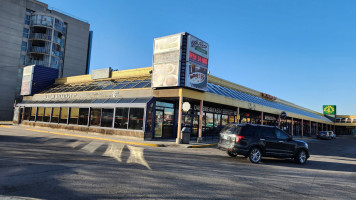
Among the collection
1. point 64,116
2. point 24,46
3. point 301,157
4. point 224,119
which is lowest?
point 301,157

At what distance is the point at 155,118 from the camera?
63.7 feet

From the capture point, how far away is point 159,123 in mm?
19875

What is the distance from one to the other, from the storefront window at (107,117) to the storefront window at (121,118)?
0.70 metres

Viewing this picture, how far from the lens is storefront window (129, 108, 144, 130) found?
18.5 m

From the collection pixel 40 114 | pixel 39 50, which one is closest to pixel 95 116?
pixel 40 114

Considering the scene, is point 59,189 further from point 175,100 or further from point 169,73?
point 175,100

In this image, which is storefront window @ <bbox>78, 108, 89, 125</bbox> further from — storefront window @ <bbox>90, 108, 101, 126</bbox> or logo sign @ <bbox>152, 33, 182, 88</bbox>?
logo sign @ <bbox>152, 33, 182, 88</bbox>

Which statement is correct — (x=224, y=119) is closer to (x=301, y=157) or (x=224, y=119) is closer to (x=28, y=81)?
(x=301, y=157)

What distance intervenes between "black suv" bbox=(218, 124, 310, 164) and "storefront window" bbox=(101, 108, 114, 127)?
12404mm

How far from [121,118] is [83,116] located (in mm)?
5704

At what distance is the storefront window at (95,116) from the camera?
21812 millimetres

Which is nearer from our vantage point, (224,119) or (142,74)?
(142,74)

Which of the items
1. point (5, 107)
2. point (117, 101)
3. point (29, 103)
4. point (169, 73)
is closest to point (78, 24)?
point (5, 107)

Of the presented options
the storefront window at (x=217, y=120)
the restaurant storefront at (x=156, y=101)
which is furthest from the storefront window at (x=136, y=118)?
the storefront window at (x=217, y=120)
